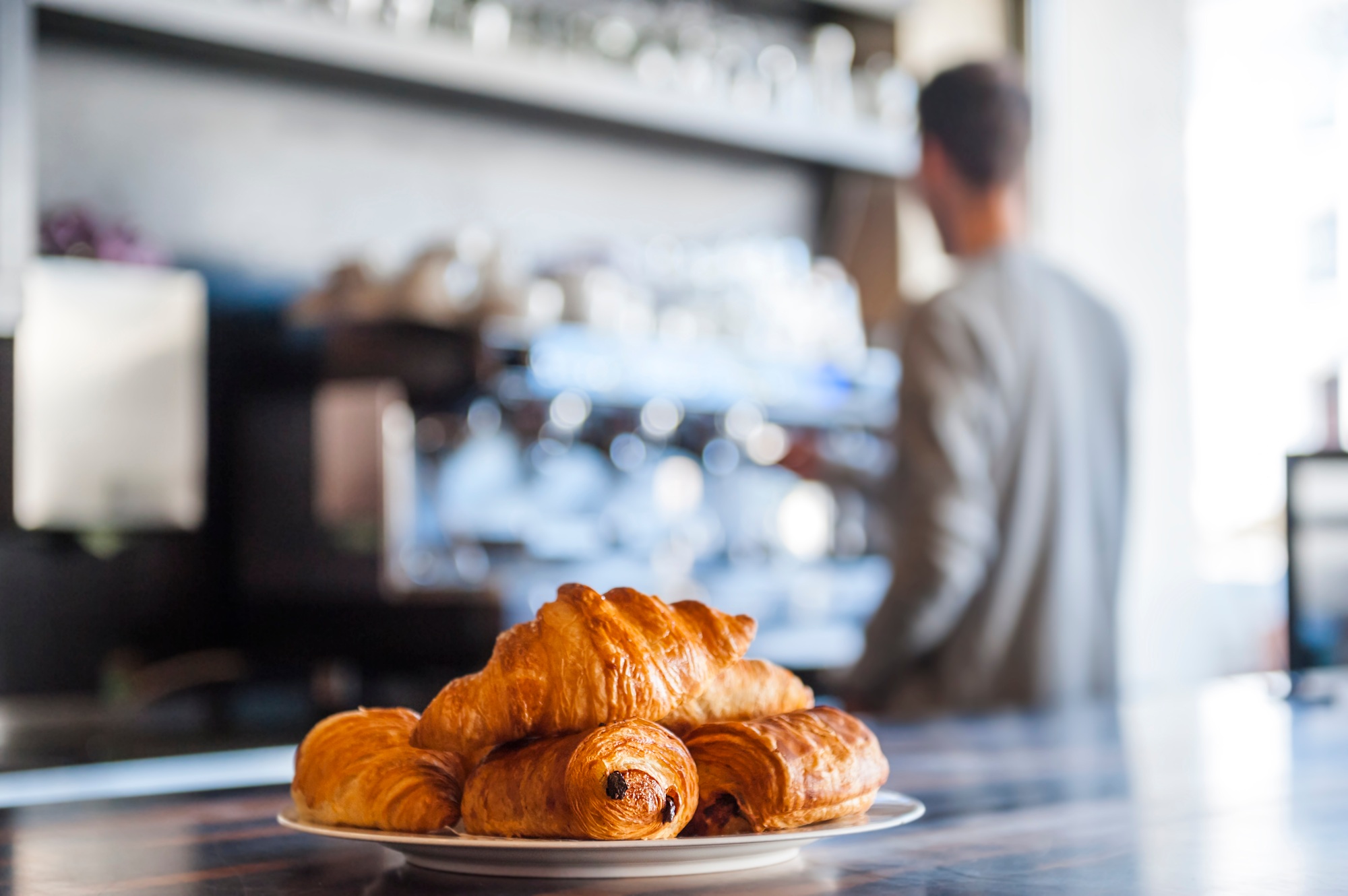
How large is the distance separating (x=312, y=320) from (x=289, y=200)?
0.34 metres

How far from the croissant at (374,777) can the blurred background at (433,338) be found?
3.85ft

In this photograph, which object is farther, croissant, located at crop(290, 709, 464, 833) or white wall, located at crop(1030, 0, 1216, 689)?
white wall, located at crop(1030, 0, 1216, 689)

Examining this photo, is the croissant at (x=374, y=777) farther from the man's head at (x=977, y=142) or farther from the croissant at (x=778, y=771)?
the man's head at (x=977, y=142)

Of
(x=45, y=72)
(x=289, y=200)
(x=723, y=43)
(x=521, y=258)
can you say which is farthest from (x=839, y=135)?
(x=45, y=72)

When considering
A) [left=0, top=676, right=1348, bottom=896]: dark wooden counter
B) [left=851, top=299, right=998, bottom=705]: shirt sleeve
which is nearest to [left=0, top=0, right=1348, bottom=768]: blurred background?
[left=851, top=299, right=998, bottom=705]: shirt sleeve

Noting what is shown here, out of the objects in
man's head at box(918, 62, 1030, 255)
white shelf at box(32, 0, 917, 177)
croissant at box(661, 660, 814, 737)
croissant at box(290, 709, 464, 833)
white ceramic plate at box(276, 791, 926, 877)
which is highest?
white shelf at box(32, 0, 917, 177)

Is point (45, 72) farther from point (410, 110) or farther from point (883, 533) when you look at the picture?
point (883, 533)

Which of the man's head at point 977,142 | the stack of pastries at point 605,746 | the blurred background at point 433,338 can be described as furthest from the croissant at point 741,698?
the man's head at point 977,142

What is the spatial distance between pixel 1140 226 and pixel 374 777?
135 inches

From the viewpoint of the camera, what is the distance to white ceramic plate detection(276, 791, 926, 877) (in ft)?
1.78

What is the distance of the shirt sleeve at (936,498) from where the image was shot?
1798 millimetres

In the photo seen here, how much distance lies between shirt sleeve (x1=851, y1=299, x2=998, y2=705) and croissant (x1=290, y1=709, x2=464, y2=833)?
1236mm

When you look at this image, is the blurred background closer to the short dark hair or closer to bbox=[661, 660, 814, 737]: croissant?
the short dark hair

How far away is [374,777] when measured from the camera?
0.60 metres
